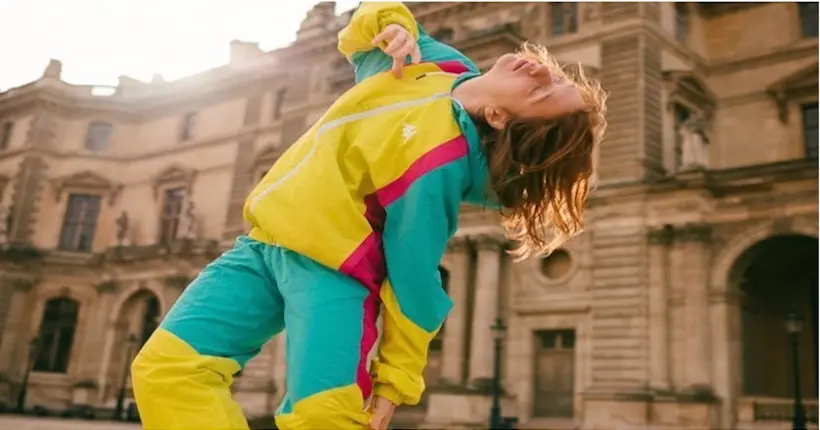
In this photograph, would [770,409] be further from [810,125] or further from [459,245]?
[459,245]

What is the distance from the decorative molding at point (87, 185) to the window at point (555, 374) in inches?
883

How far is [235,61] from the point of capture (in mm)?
37938

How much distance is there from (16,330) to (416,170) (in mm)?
Answer: 35867

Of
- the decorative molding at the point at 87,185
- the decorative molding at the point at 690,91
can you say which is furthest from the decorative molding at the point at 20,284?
the decorative molding at the point at 690,91

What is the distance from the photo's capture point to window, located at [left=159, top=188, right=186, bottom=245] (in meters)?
34.6

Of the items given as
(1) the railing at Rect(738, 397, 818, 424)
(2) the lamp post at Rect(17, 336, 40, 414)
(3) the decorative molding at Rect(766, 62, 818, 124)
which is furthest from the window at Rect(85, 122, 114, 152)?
(1) the railing at Rect(738, 397, 818, 424)

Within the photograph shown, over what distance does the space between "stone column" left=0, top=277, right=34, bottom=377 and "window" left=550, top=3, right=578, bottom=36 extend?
2375 cm

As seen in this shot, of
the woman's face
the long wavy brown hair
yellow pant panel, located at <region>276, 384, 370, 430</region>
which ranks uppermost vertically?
the woman's face

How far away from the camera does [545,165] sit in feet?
8.85

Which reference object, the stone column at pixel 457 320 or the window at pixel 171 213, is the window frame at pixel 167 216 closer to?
the window at pixel 171 213

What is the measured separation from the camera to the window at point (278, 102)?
3303 centimetres

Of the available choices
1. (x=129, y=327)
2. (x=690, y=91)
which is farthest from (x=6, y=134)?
(x=690, y=91)

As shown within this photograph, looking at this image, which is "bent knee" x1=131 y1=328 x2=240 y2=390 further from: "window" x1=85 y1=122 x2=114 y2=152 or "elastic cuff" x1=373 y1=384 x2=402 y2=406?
"window" x1=85 y1=122 x2=114 y2=152

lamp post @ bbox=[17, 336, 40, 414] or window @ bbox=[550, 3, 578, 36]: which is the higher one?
window @ bbox=[550, 3, 578, 36]
